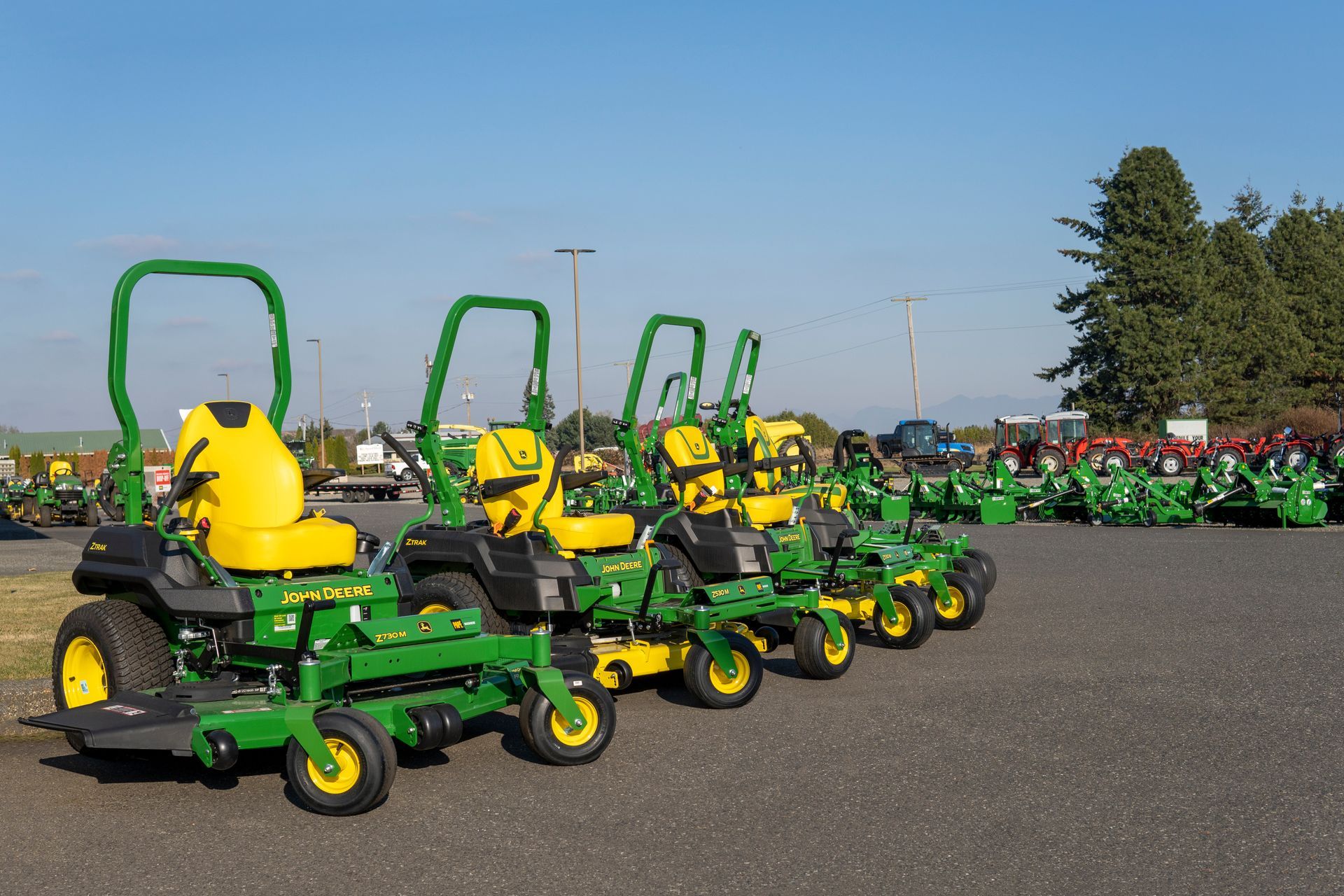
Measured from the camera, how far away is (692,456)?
10.9m

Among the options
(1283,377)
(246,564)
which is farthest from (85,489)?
(1283,377)

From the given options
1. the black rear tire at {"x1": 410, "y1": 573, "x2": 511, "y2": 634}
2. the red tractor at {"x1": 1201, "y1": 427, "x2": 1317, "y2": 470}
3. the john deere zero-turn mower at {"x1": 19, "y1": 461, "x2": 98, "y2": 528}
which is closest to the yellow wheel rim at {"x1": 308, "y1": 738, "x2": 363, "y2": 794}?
the black rear tire at {"x1": 410, "y1": 573, "x2": 511, "y2": 634}

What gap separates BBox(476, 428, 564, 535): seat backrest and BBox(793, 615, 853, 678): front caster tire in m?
2.00

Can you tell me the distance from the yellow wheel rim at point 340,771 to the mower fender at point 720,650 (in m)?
2.68

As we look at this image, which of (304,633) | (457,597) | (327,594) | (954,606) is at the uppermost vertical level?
(327,594)

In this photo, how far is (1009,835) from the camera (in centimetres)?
506

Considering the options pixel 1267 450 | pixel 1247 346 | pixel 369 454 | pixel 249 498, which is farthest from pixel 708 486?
pixel 1247 346

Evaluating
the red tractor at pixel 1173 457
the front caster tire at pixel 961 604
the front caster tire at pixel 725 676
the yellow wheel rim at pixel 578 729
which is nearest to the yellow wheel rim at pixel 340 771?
the yellow wheel rim at pixel 578 729

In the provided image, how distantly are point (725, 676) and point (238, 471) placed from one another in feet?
10.2

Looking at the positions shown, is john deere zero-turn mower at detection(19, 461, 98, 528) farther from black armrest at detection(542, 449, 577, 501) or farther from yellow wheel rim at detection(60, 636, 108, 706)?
yellow wheel rim at detection(60, 636, 108, 706)

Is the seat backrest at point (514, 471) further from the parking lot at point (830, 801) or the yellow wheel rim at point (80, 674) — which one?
the yellow wheel rim at point (80, 674)

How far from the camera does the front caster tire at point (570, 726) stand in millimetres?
6129

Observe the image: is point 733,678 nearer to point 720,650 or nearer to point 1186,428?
point 720,650

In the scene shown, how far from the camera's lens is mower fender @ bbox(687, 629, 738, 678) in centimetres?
754
